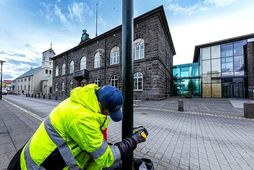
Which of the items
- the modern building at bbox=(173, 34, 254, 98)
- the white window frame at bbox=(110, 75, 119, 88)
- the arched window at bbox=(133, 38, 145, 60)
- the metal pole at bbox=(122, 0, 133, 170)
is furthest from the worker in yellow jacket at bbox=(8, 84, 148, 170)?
the modern building at bbox=(173, 34, 254, 98)

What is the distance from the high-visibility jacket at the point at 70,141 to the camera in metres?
1.19

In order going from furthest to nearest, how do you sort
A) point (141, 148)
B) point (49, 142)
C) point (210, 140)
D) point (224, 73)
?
1. point (224, 73)
2. point (210, 140)
3. point (141, 148)
4. point (49, 142)

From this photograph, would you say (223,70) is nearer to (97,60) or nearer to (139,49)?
(139,49)

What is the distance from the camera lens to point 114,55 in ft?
68.3

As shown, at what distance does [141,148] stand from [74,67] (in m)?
28.1

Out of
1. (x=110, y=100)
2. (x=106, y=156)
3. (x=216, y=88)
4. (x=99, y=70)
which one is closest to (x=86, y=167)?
(x=106, y=156)

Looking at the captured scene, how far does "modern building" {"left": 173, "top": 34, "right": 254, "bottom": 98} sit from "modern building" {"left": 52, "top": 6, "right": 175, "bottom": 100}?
28.1 ft

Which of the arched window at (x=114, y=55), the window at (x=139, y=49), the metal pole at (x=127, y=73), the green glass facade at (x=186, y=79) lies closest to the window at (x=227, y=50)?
the green glass facade at (x=186, y=79)

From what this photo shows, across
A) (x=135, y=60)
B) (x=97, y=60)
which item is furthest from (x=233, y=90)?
(x=97, y=60)

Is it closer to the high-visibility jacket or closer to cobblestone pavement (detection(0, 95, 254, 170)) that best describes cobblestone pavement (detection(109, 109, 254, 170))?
cobblestone pavement (detection(0, 95, 254, 170))

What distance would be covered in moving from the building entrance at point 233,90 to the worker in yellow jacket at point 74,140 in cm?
2813

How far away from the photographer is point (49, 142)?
1229 mm

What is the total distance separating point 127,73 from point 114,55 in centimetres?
1973

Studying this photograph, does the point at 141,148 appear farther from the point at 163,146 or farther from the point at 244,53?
the point at 244,53
